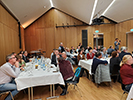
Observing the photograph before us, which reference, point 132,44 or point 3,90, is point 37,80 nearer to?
point 3,90

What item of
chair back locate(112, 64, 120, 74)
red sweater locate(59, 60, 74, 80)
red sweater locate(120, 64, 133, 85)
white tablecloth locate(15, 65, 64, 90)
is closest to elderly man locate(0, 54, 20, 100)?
white tablecloth locate(15, 65, 64, 90)

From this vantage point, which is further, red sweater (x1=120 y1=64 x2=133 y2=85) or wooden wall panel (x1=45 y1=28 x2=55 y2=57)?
wooden wall panel (x1=45 y1=28 x2=55 y2=57)

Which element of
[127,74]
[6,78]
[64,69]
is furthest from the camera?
[64,69]

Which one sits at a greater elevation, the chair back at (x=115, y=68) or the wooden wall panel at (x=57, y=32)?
the wooden wall panel at (x=57, y=32)

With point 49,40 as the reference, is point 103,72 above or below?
below

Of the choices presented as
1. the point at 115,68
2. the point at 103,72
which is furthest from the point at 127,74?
the point at 115,68

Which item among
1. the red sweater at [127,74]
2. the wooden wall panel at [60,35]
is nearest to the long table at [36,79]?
the red sweater at [127,74]

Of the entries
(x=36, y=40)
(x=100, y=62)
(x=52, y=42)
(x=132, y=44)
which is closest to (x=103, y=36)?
(x=132, y=44)

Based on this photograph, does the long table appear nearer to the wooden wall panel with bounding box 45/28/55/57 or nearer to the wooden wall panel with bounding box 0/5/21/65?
the wooden wall panel with bounding box 0/5/21/65

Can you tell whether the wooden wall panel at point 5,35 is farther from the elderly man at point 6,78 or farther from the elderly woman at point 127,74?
the elderly woman at point 127,74

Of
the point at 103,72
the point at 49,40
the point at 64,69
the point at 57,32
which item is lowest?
the point at 103,72

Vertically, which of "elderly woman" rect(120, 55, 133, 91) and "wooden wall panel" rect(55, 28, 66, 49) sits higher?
"wooden wall panel" rect(55, 28, 66, 49)

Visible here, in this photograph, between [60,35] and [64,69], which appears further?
[60,35]

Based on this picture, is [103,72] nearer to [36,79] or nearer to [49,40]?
[36,79]
